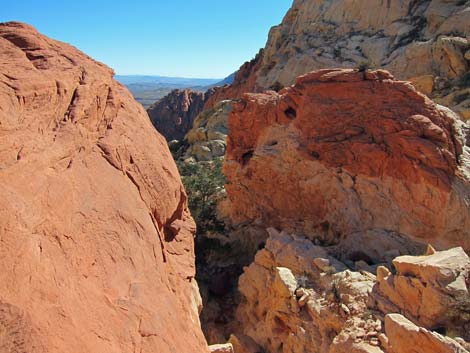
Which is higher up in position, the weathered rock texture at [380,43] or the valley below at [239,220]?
the weathered rock texture at [380,43]

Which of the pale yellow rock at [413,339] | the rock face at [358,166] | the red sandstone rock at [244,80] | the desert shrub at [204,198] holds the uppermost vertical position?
the red sandstone rock at [244,80]

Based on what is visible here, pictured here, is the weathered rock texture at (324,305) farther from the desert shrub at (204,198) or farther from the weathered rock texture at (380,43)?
the weathered rock texture at (380,43)

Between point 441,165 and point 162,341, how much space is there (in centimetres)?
1147

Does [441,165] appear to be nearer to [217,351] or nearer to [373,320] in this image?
[373,320]

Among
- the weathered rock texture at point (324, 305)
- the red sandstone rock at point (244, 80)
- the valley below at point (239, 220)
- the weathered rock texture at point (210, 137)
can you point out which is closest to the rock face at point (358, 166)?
the valley below at point (239, 220)

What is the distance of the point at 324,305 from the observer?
1040 cm

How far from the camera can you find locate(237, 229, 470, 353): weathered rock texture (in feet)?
26.7

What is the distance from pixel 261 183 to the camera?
1675cm

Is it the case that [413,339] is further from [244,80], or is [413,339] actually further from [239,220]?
[244,80]

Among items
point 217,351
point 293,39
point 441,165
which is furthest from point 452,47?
point 217,351

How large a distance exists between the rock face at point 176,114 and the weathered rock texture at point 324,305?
223 ft

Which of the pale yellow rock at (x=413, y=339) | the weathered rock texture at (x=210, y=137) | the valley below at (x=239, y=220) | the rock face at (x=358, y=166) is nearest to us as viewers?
the valley below at (x=239, y=220)

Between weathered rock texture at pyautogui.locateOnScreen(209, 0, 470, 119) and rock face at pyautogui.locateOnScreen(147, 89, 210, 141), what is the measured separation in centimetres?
2960

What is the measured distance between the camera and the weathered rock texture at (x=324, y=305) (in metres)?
8.13
